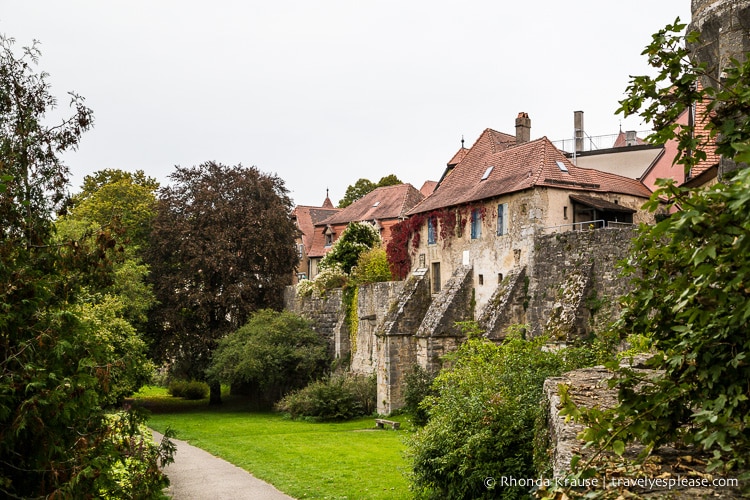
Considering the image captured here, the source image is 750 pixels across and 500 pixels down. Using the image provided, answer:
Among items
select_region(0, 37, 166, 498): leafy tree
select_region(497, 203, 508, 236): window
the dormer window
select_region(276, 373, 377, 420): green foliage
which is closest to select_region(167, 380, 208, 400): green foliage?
select_region(276, 373, 377, 420): green foliage

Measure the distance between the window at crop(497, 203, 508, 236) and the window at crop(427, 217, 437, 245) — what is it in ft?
14.5

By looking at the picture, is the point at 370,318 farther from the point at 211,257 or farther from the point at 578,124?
the point at 578,124

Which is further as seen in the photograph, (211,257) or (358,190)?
(358,190)

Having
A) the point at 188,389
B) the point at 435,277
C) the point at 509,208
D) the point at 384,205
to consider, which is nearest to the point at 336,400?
the point at 435,277

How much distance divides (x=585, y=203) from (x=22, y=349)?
69.6 feet

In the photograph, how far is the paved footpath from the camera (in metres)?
16.1

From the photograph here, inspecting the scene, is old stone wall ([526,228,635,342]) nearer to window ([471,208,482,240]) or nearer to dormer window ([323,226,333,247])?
window ([471,208,482,240])

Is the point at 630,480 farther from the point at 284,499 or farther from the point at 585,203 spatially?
the point at 585,203

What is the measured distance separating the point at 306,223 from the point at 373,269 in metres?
25.2

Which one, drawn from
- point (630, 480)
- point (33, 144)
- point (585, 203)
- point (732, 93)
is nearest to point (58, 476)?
point (33, 144)

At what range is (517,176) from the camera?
27.1m

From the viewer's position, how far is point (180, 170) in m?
37.5

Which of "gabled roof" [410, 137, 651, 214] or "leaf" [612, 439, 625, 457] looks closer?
"leaf" [612, 439, 625, 457]

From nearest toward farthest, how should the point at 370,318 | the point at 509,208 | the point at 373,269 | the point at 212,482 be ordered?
the point at 212,482 < the point at 509,208 < the point at 370,318 < the point at 373,269
